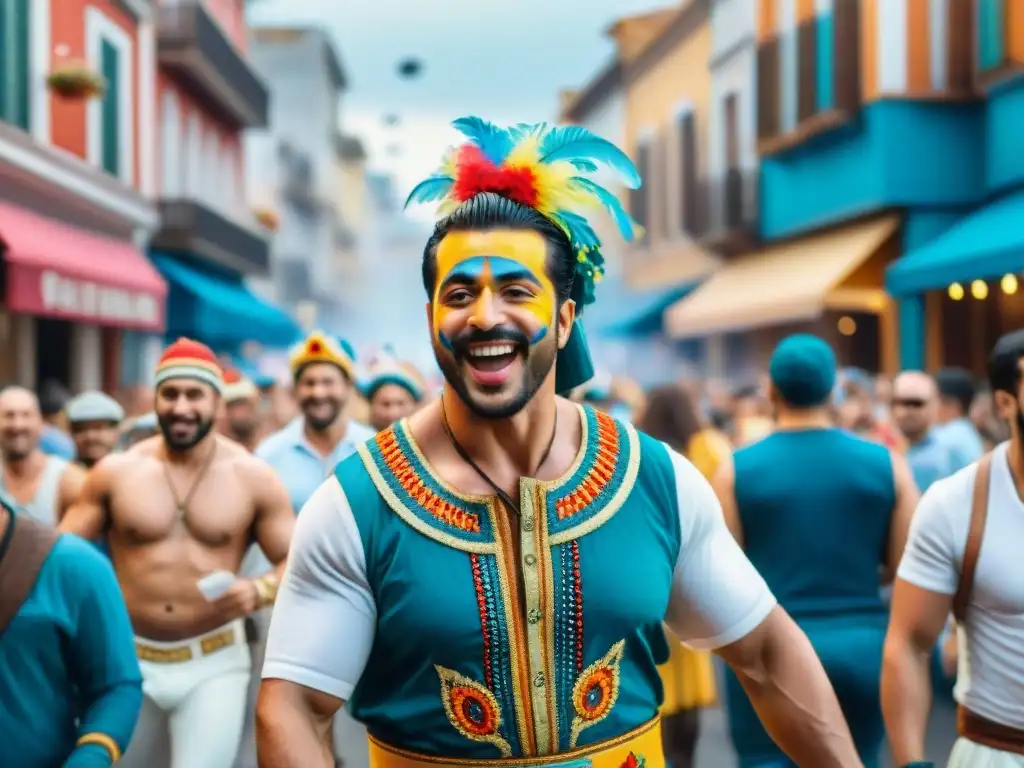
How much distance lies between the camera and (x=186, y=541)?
5.38m

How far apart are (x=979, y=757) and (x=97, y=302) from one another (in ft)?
43.9

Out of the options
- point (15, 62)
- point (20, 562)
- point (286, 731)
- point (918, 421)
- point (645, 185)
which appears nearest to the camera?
point (286, 731)

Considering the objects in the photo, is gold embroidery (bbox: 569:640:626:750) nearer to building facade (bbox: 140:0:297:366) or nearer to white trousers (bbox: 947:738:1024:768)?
white trousers (bbox: 947:738:1024:768)

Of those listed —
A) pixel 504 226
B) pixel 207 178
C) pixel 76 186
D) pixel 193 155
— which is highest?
pixel 193 155

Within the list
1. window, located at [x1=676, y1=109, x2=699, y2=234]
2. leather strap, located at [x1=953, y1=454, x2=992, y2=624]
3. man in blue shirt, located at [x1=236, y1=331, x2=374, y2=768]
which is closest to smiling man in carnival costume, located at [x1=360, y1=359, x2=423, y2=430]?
man in blue shirt, located at [x1=236, y1=331, x2=374, y2=768]

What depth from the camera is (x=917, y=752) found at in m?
3.60

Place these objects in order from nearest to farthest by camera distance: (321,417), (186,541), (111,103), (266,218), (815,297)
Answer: (186,541) → (321,417) → (815,297) → (111,103) → (266,218)

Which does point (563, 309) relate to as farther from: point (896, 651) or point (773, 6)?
point (773, 6)

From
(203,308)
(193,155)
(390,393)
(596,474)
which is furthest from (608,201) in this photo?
(193,155)

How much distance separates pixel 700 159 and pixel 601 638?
80.8 ft

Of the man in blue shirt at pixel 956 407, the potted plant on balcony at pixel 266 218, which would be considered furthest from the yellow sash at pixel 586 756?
the potted plant on balcony at pixel 266 218

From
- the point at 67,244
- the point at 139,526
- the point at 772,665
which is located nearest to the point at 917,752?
the point at 772,665

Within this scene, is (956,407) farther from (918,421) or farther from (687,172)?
(687,172)

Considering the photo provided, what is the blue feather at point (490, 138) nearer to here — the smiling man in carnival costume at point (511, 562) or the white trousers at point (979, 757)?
the smiling man in carnival costume at point (511, 562)
